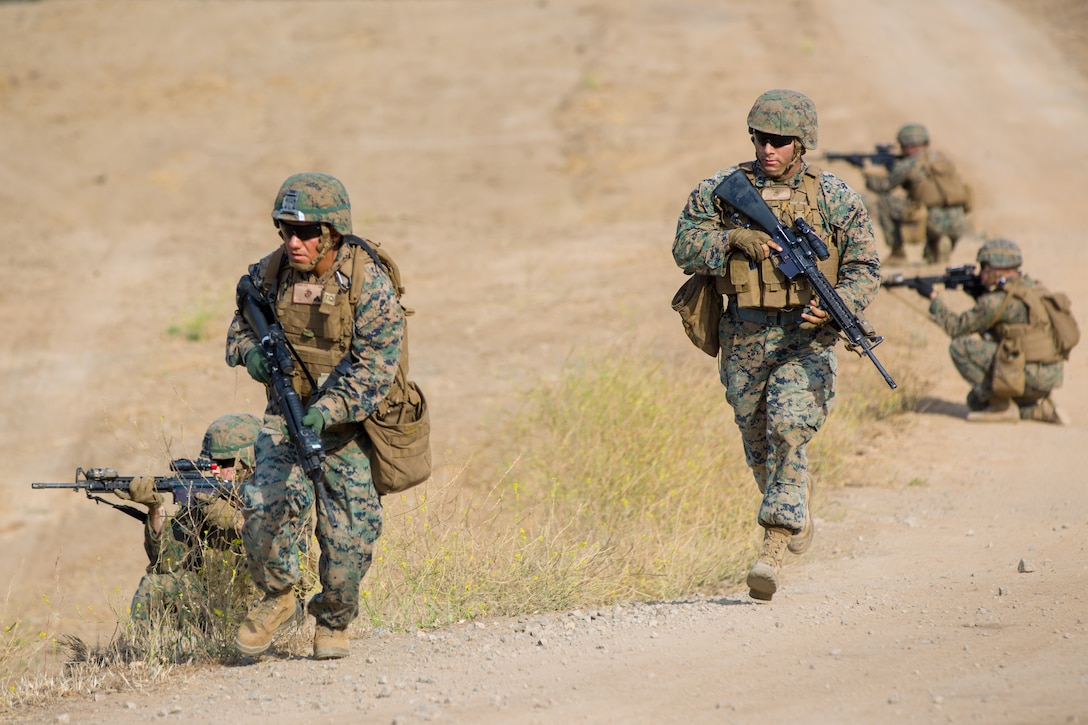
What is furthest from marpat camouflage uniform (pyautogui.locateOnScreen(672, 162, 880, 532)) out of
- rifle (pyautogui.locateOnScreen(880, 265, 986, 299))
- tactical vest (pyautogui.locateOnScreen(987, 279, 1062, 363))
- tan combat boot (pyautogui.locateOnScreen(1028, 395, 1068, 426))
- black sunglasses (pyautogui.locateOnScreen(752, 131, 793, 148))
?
tan combat boot (pyautogui.locateOnScreen(1028, 395, 1068, 426))

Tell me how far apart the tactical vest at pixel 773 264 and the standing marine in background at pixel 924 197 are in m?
8.24

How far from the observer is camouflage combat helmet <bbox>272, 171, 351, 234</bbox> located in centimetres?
471

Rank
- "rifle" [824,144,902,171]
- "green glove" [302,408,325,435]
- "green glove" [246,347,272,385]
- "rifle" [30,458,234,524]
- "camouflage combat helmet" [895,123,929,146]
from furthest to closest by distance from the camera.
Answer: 1. "rifle" [824,144,902,171]
2. "camouflage combat helmet" [895,123,929,146]
3. "rifle" [30,458,234,524]
4. "green glove" [246,347,272,385]
5. "green glove" [302,408,325,435]

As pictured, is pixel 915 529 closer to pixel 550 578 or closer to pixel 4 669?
pixel 550 578

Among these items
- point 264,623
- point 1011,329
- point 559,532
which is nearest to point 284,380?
point 264,623

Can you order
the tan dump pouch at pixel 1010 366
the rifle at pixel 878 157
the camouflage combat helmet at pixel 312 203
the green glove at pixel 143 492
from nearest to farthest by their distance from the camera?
the camouflage combat helmet at pixel 312 203 → the green glove at pixel 143 492 → the tan dump pouch at pixel 1010 366 → the rifle at pixel 878 157

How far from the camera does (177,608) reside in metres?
5.66

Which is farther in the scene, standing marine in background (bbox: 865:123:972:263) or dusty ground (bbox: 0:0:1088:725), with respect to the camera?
standing marine in background (bbox: 865:123:972:263)

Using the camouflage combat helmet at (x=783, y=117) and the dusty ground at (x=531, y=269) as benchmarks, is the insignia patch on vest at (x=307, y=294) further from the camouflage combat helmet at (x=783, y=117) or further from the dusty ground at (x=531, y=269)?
the camouflage combat helmet at (x=783, y=117)

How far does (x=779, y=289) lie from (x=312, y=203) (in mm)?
1979

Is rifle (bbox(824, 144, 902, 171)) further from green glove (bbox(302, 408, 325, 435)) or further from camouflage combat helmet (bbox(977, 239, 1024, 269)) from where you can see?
green glove (bbox(302, 408, 325, 435))

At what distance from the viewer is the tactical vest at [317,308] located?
478 centimetres

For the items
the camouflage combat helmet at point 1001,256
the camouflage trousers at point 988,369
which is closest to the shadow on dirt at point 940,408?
the camouflage trousers at point 988,369

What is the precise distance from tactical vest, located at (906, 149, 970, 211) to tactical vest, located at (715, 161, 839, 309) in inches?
324
